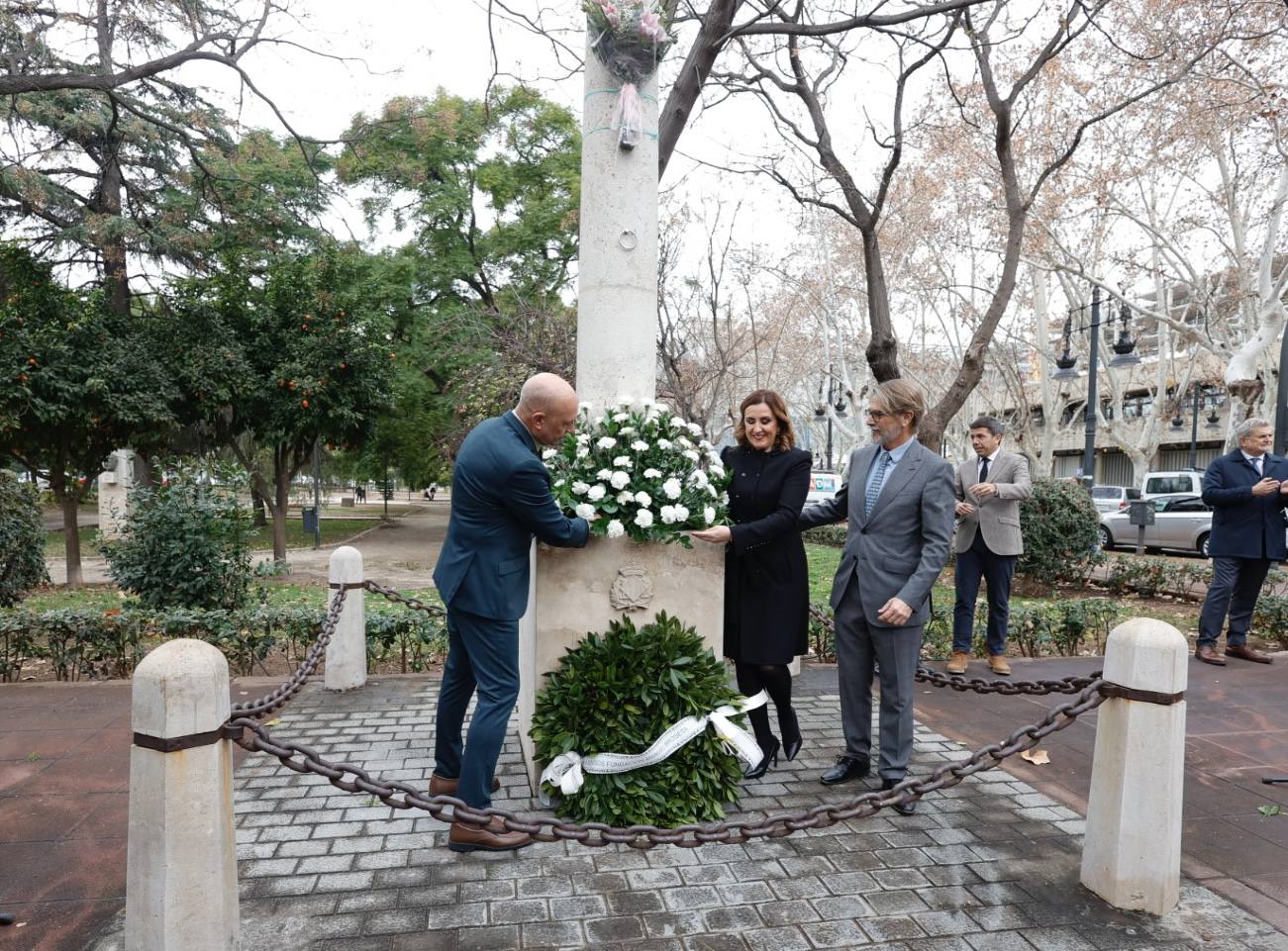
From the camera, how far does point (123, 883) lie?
125 inches

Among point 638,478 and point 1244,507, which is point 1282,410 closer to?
point 1244,507

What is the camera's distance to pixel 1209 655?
22.0 ft

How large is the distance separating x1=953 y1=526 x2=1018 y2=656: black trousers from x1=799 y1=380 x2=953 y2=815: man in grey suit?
7.35ft

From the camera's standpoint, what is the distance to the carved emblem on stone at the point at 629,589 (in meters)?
3.87

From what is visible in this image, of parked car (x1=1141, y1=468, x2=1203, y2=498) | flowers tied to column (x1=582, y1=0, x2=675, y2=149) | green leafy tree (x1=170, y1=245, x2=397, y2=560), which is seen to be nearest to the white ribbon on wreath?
flowers tied to column (x1=582, y1=0, x2=675, y2=149)

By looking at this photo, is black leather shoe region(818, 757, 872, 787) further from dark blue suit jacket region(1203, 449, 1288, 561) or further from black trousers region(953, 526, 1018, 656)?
dark blue suit jacket region(1203, 449, 1288, 561)

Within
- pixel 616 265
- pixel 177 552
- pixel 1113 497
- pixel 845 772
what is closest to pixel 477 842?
pixel 845 772

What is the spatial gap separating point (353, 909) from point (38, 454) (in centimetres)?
1475

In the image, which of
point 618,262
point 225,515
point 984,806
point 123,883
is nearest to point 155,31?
point 225,515

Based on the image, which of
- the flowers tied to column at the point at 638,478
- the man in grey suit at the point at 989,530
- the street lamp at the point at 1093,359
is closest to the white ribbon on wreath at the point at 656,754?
the flowers tied to column at the point at 638,478

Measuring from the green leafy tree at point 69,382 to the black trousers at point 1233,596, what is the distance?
592 inches

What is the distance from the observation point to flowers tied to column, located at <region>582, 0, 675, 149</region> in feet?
14.6

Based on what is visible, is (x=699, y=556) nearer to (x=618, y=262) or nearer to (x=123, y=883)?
(x=618, y=262)

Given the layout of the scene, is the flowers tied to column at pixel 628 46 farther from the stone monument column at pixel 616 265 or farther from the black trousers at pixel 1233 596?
the black trousers at pixel 1233 596
